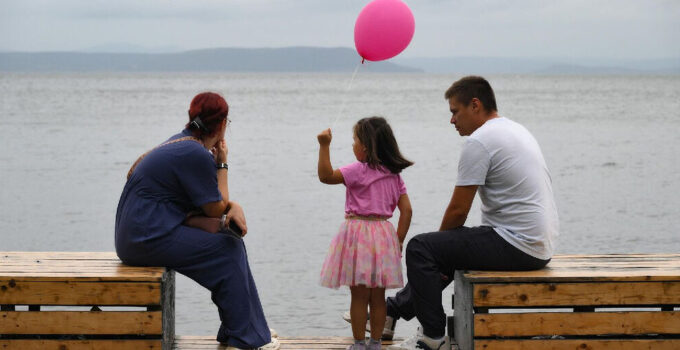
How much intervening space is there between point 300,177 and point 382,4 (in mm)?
13759

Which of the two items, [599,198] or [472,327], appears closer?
[472,327]

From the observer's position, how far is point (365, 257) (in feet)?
16.9

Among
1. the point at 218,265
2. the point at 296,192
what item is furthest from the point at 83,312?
the point at 296,192

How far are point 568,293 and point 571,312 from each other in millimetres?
111

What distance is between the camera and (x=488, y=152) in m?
4.92

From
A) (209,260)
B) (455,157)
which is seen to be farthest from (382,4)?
(455,157)

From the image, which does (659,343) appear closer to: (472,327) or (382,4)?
(472,327)

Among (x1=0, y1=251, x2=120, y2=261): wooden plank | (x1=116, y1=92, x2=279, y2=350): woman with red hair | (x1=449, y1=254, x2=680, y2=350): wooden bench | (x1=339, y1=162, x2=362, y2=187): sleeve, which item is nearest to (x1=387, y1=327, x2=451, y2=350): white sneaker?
(x1=449, y1=254, x2=680, y2=350): wooden bench

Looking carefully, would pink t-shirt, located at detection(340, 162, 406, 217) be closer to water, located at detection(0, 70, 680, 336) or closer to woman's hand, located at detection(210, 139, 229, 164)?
woman's hand, located at detection(210, 139, 229, 164)

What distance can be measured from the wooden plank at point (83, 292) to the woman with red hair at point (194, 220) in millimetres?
285

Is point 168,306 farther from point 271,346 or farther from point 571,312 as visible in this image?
point 571,312

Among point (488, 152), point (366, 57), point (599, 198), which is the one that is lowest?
point (599, 198)

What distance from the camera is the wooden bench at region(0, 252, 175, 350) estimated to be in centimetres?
469

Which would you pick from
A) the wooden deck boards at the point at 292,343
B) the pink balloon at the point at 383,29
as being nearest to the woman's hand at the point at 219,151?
the wooden deck boards at the point at 292,343
